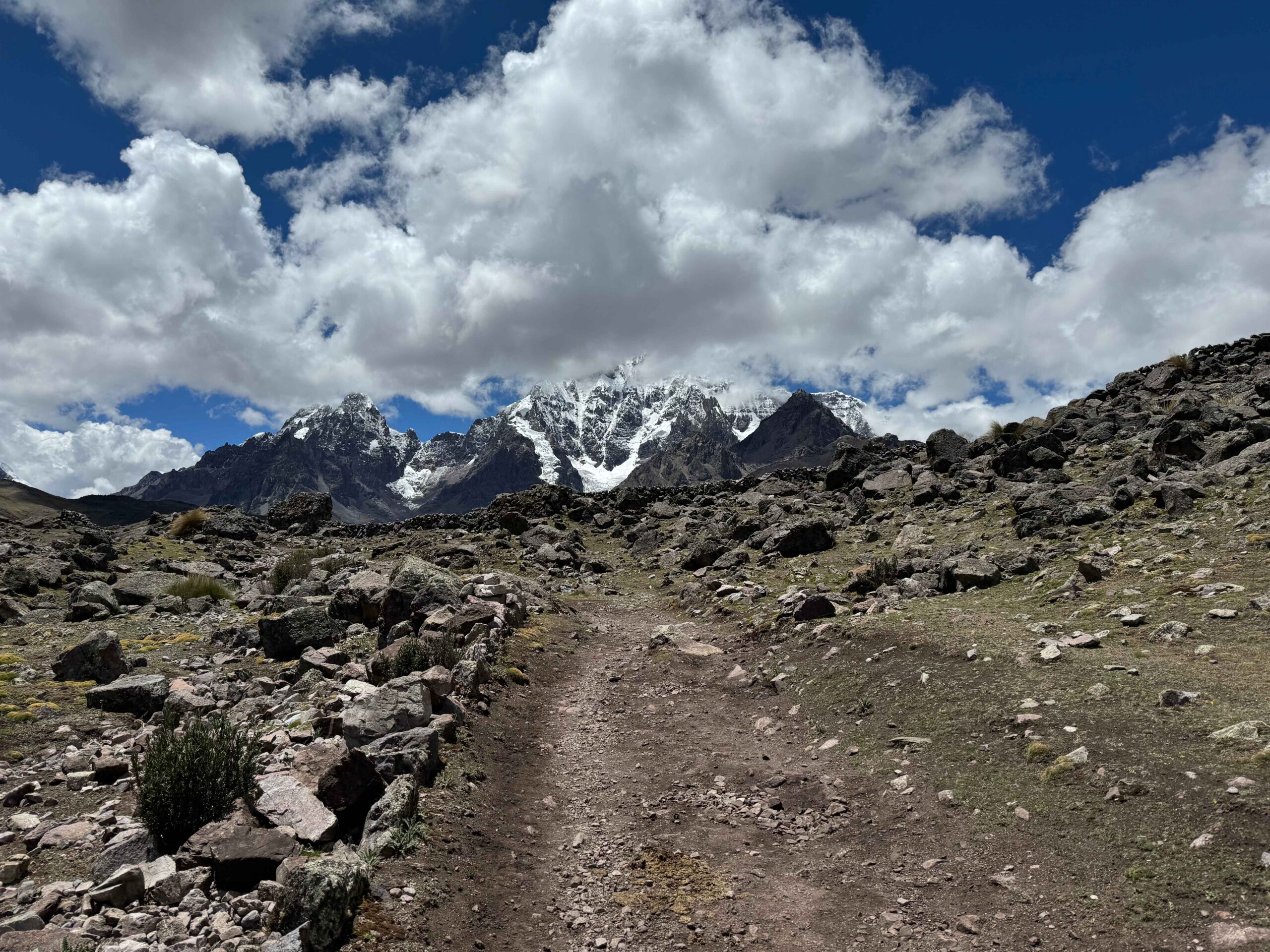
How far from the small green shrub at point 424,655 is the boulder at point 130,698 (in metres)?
4.10

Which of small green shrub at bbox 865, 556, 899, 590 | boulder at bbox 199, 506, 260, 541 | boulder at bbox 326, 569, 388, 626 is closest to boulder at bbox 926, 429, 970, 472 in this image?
small green shrub at bbox 865, 556, 899, 590

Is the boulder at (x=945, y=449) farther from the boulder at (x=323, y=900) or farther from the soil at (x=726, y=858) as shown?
the boulder at (x=323, y=900)

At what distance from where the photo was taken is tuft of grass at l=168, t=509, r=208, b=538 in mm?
49125

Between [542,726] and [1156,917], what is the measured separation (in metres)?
10.2

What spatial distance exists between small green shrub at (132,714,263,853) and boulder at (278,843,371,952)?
1.72 metres

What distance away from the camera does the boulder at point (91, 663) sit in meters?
13.3

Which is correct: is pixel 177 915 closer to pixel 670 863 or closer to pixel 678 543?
pixel 670 863

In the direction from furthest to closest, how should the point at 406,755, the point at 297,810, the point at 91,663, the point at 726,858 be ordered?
1. the point at 91,663
2. the point at 406,755
3. the point at 726,858
4. the point at 297,810

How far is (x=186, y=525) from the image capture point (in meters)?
49.6

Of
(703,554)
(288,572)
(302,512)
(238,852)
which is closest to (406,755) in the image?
(238,852)

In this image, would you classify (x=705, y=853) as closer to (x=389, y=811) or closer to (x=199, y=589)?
(x=389, y=811)

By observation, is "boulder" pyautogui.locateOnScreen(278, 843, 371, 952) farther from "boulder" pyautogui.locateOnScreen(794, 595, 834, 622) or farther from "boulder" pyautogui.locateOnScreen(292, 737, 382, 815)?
"boulder" pyautogui.locateOnScreen(794, 595, 834, 622)

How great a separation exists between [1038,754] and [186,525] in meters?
56.9

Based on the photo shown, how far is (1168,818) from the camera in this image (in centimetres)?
690
